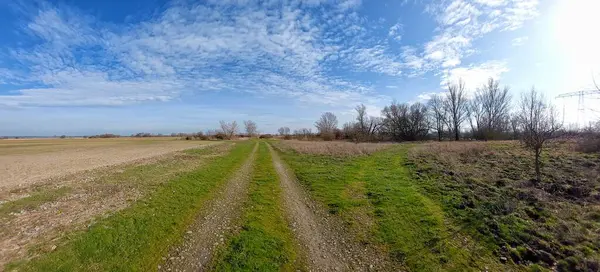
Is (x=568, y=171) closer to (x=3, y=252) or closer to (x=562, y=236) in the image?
(x=562, y=236)

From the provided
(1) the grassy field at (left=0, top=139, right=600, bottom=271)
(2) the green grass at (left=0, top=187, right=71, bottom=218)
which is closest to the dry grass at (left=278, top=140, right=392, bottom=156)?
(1) the grassy field at (left=0, top=139, right=600, bottom=271)

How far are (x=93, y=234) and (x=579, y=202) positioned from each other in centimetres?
1635

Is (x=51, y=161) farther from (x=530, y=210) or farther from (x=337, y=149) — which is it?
(x=530, y=210)

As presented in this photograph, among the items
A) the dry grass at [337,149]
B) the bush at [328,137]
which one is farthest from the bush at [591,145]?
the bush at [328,137]

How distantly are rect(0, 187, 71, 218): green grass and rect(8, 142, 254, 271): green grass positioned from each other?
4277mm

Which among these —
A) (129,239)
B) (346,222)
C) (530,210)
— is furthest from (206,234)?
(530,210)

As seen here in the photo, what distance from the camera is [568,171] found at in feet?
46.3

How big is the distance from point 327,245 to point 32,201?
13.1 m

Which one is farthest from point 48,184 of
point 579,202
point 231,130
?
point 231,130

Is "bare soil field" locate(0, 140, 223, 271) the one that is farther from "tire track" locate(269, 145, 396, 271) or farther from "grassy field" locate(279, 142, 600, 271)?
"grassy field" locate(279, 142, 600, 271)

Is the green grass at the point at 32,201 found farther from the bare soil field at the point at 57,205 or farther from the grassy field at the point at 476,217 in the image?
the grassy field at the point at 476,217

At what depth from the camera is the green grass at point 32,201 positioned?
31.3ft

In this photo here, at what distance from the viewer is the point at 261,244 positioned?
6.45 metres

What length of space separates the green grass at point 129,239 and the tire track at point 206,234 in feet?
1.05
